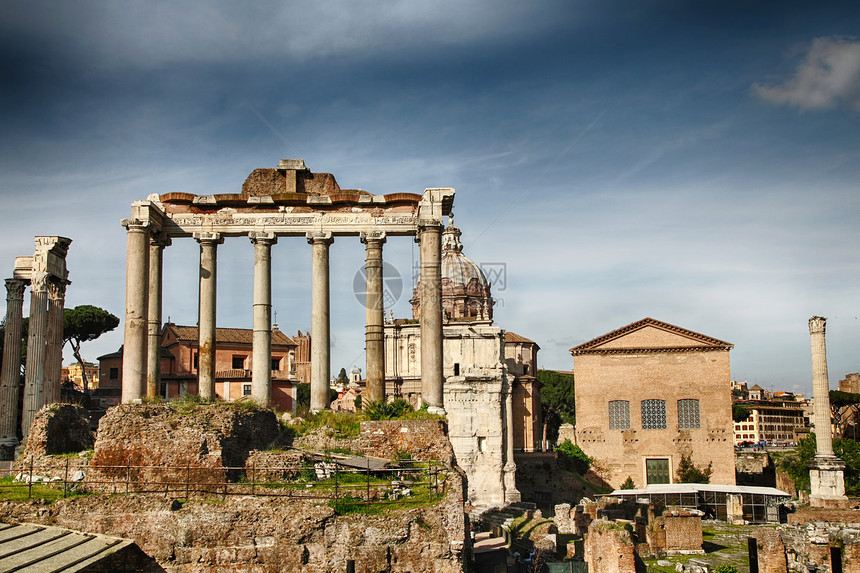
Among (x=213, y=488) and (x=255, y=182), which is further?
(x=255, y=182)

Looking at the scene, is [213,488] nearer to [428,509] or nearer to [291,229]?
[428,509]

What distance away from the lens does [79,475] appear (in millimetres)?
16969

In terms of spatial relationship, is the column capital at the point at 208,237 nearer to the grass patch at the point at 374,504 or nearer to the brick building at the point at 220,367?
the grass patch at the point at 374,504

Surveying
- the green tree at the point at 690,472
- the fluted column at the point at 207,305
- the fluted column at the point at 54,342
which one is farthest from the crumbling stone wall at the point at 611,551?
the green tree at the point at 690,472

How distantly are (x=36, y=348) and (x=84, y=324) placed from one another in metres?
26.4

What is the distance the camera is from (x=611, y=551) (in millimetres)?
21203

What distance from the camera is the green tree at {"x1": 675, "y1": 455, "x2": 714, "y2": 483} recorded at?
5212 centimetres

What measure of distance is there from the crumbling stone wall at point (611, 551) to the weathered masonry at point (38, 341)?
17.7 meters

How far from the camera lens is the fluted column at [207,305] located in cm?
2316

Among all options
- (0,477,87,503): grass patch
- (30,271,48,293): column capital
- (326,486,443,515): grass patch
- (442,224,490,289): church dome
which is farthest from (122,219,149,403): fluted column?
(442,224,490,289): church dome

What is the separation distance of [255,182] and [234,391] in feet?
86.9

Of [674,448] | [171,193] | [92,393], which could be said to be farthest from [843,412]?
[171,193]

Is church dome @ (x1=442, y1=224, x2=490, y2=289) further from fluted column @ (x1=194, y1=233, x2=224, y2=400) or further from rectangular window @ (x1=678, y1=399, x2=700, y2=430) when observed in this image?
fluted column @ (x1=194, y1=233, x2=224, y2=400)

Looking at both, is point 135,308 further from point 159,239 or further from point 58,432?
point 58,432
